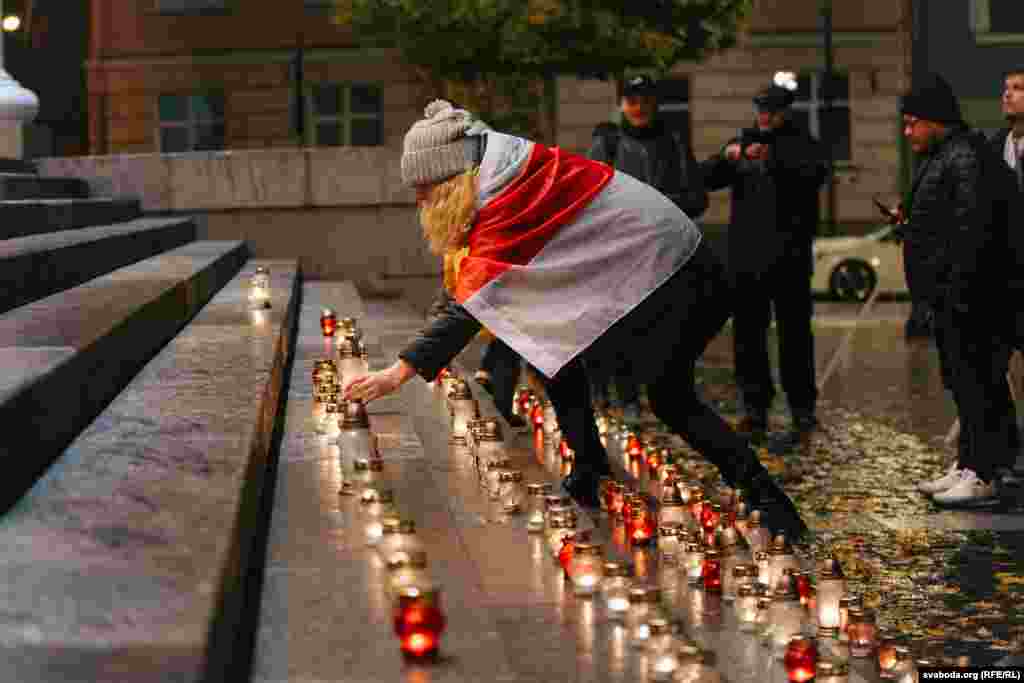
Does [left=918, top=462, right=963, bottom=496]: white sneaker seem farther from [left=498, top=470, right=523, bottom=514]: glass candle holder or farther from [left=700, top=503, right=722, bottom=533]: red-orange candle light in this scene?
[left=498, top=470, right=523, bottom=514]: glass candle holder

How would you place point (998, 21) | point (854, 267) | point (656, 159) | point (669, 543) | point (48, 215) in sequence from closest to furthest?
1. point (669, 543)
2. point (48, 215)
3. point (656, 159)
4. point (854, 267)
5. point (998, 21)

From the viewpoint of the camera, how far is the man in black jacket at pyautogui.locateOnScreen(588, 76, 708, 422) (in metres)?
11.1

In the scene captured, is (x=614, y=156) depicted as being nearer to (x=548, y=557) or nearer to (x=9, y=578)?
(x=548, y=557)

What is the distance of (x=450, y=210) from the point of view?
635 centimetres

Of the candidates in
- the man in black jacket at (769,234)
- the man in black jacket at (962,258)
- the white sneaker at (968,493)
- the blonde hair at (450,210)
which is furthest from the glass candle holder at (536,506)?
the man in black jacket at (769,234)

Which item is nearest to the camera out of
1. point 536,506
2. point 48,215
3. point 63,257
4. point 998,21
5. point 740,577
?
point 740,577

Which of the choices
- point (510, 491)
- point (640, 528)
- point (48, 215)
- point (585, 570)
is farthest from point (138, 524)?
point (48, 215)

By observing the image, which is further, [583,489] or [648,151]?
[648,151]

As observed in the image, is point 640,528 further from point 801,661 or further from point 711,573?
point 801,661

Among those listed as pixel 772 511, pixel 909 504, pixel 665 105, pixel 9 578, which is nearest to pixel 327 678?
pixel 9 578

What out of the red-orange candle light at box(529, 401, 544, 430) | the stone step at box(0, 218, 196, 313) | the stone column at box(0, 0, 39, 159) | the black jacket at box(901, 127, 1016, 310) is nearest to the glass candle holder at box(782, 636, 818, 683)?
→ the stone step at box(0, 218, 196, 313)

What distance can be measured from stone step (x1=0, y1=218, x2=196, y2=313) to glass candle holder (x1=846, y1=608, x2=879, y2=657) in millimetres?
3024

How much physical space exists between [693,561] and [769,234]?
19.7 feet

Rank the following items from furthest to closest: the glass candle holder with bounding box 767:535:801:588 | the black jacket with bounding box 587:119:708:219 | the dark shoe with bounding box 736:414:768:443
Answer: the dark shoe with bounding box 736:414:768:443 → the black jacket with bounding box 587:119:708:219 → the glass candle holder with bounding box 767:535:801:588
